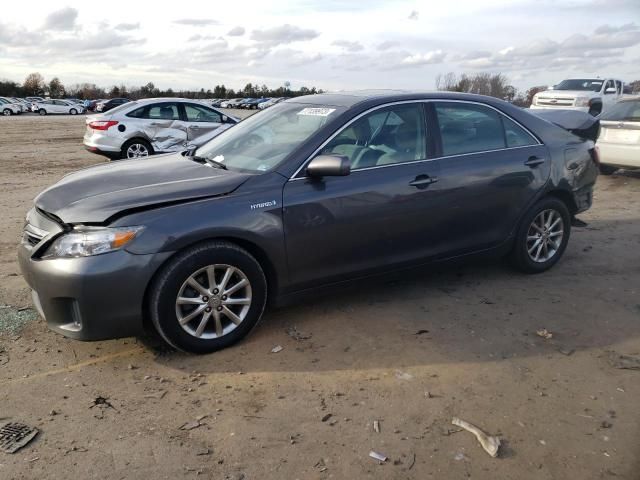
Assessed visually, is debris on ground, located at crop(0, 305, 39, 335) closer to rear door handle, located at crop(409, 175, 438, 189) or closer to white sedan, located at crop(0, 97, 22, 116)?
rear door handle, located at crop(409, 175, 438, 189)

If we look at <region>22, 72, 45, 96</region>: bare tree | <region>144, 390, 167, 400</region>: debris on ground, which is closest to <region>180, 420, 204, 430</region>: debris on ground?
<region>144, 390, 167, 400</region>: debris on ground

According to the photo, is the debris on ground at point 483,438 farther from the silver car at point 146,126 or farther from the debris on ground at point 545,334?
the silver car at point 146,126

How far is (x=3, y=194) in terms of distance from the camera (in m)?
9.09

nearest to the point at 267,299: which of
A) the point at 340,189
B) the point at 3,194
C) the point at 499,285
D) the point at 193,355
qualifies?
→ the point at 193,355

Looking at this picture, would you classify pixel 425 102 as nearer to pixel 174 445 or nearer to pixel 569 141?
pixel 569 141

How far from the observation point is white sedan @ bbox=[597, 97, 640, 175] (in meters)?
9.67

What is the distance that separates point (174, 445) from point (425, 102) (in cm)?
318

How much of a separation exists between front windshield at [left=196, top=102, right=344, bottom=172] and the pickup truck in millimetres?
15029

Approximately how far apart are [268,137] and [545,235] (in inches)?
111

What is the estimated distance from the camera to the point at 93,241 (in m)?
3.32

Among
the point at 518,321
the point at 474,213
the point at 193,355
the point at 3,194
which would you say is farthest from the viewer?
the point at 3,194

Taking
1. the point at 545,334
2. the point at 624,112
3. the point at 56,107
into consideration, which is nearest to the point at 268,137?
the point at 545,334

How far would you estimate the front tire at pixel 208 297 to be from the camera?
346 centimetres

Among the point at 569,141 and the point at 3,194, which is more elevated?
the point at 569,141
